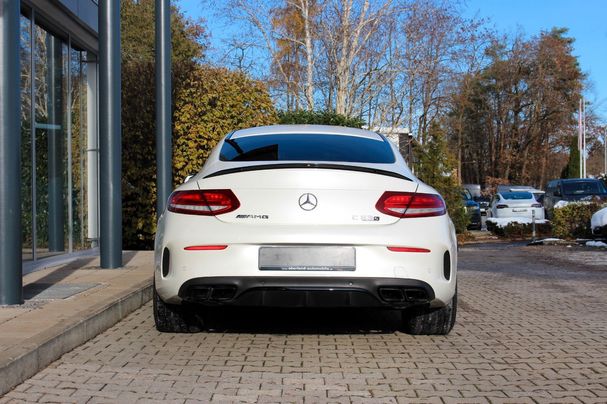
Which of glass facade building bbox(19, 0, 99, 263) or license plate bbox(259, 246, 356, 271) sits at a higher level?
glass facade building bbox(19, 0, 99, 263)

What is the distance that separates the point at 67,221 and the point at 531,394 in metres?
8.97

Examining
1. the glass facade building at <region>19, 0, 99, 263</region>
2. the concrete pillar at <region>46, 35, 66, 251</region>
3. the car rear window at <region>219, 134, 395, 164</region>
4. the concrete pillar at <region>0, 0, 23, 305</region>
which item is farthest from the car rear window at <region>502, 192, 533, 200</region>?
the concrete pillar at <region>0, 0, 23, 305</region>

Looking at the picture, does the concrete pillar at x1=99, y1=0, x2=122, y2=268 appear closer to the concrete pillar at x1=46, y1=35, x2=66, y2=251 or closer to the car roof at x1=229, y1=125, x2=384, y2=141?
the concrete pillar at x1=46, y1=35, x2=66, y2=251

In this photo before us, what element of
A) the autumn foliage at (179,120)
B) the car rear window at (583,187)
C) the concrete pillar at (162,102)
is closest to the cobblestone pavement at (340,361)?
the concrete pillar at (162,102)

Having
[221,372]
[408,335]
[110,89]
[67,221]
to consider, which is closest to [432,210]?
[408,335]

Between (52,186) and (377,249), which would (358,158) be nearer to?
(377,249)

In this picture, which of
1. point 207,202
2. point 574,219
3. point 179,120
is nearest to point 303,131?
point 207,202

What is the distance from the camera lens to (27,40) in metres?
9.93

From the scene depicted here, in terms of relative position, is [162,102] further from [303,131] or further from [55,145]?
[303,131]

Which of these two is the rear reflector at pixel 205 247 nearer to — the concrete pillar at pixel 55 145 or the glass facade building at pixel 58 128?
the glass facade building at pixel 58 128

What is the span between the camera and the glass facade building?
9.86 metres

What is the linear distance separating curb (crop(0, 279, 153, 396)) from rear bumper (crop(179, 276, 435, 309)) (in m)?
0.89

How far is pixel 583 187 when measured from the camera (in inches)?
1035

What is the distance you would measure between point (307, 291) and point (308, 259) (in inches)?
8.5
